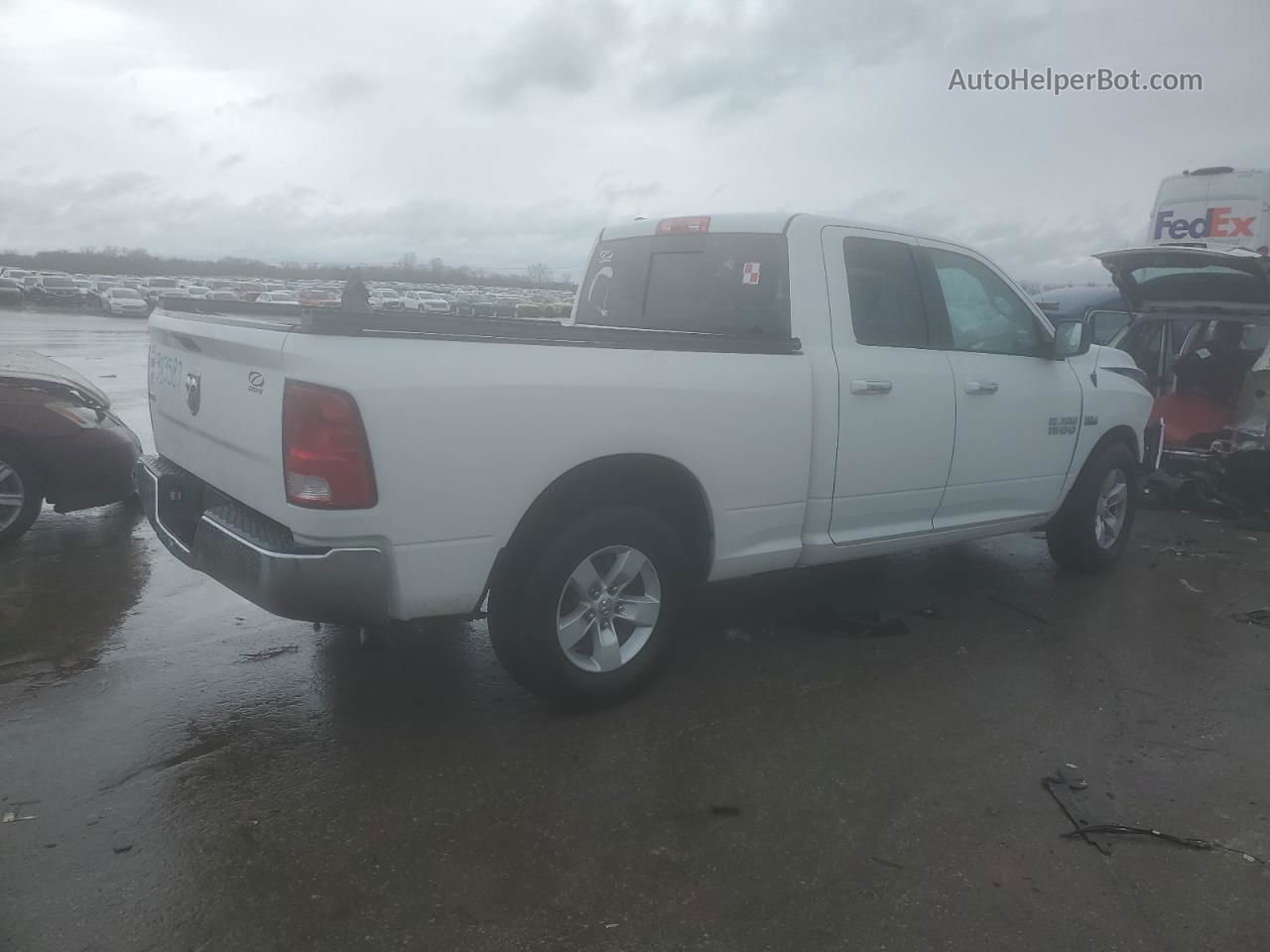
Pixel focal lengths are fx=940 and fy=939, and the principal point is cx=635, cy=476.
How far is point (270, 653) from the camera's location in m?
4.21

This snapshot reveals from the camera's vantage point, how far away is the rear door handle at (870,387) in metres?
4.18

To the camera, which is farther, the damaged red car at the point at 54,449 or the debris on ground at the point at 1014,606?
the damaged red car at the point at 54,449

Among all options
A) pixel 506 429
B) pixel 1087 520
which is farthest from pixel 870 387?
pixel 1087 520

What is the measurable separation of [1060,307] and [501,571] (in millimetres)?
13718

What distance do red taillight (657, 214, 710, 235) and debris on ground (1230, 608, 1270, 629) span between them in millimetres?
3654

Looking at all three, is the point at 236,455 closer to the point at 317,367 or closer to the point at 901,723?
the point at 317,367

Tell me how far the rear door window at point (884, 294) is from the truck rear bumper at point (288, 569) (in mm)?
2466

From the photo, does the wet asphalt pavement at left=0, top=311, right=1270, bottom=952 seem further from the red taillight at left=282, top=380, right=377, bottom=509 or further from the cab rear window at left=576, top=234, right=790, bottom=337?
the cab rear window at left=576, top=234, right=790, bottom=337

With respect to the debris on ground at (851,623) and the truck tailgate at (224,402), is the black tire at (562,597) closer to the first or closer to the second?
the truck tailgate at (224,402)

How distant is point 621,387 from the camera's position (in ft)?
11.3

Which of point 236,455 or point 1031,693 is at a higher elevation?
point 236,455

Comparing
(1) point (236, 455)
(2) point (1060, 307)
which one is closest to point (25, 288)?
(2) point (1060, 307)

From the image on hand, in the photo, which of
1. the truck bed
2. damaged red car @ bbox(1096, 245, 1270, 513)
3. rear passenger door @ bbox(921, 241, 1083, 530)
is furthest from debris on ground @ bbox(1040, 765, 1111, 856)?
damaged red car @ bbox(1096, 245, 1270, 513)

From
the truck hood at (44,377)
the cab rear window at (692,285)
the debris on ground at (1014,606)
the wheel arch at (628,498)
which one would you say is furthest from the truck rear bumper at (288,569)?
the debris on ground at (1014,606)
